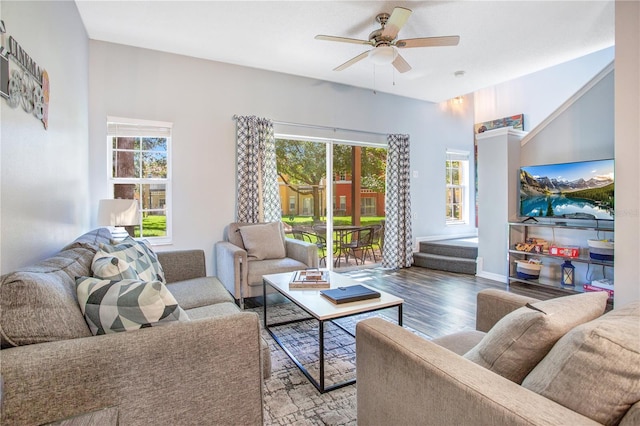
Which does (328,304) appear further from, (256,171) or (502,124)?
(502,124)

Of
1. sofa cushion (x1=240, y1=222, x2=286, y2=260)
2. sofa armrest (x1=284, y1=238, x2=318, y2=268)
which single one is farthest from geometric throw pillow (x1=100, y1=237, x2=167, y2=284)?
sofa armrest (x1=284, y1=238, x2=318, y2=268)

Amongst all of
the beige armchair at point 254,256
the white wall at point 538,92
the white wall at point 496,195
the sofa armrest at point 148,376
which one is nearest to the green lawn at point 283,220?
the beige armchair at point 254,256

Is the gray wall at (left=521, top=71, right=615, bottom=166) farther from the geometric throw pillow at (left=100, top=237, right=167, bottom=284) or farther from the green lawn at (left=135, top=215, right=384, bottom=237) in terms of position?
the geometric throw pillow at (left=100, top=237, right=167, bottom=284)

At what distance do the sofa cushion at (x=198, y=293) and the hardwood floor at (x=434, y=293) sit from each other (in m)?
1.12

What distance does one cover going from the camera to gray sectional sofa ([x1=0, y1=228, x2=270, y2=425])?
3.19ft

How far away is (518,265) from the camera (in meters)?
4.25

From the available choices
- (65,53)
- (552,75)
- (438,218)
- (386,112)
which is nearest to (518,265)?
(438,218)

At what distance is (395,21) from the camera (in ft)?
9.01

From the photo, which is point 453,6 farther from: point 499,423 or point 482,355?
point 499,423

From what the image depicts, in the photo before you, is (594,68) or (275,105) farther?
(594,68)

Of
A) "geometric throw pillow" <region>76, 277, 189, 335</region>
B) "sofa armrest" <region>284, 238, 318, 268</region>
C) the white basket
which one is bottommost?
the white basket

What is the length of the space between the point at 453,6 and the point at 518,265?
3.22 metres

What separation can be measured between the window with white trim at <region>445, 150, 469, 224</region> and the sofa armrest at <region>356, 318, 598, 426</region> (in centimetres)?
559

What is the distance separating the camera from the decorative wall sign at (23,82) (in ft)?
4.52
